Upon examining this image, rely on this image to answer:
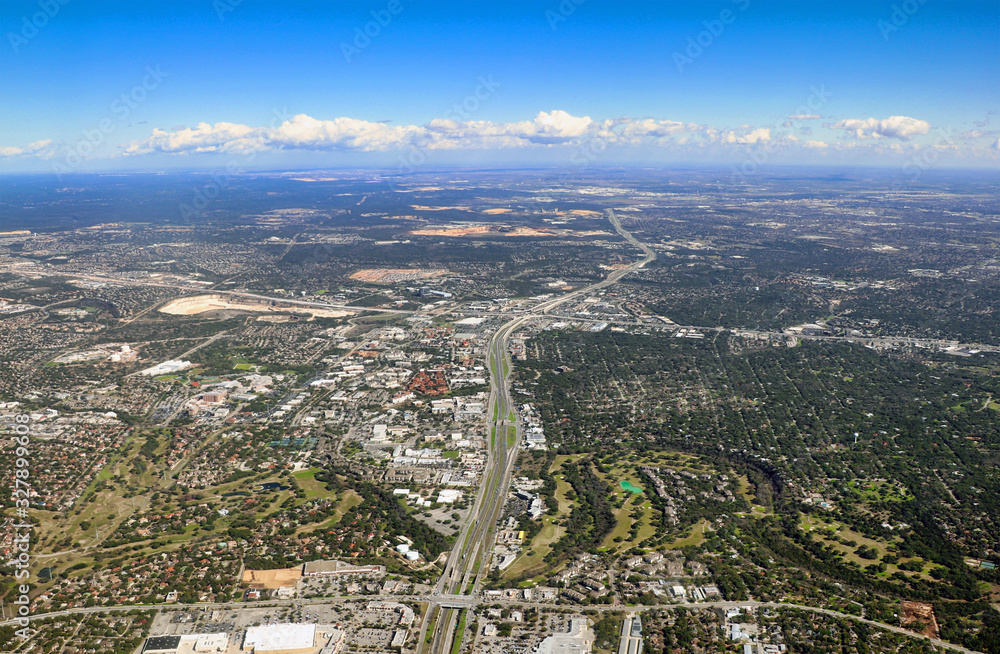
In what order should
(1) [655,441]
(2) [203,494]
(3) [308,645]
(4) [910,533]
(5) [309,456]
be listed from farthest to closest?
(1) [655,441], (5) [309,456], (2) [203,494], (4) [910,533], (3) [308,645]

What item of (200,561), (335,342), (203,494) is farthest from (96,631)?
(335,342)

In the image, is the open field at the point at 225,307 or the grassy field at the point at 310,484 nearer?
the grassy field at the point at 310,484

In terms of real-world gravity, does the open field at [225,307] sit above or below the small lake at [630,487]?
above

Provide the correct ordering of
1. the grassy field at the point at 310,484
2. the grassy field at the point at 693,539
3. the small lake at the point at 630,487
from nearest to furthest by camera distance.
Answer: the grassy field at the point at 693,539
the grassy field at the point at 310,484
the small lake at the point at 630,487

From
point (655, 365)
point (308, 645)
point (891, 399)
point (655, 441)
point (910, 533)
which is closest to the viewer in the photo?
point (308, 645)

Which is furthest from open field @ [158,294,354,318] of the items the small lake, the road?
the road

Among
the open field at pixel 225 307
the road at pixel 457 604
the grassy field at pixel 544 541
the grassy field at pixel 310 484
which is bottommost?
the grassy field at pixel 544 541

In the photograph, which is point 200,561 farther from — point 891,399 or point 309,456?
point 891,399

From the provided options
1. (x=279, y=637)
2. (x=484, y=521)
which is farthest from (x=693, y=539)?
(x=279, y=637)

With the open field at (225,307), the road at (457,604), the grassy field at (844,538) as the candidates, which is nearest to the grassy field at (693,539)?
the road at (457,604)

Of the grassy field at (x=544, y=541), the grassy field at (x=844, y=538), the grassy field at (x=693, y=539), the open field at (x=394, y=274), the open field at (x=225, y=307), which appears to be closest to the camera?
the grassy field at (x=544, y=541)

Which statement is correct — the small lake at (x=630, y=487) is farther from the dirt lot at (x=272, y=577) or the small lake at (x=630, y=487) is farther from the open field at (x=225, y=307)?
the open field at (x=225, y=307)
